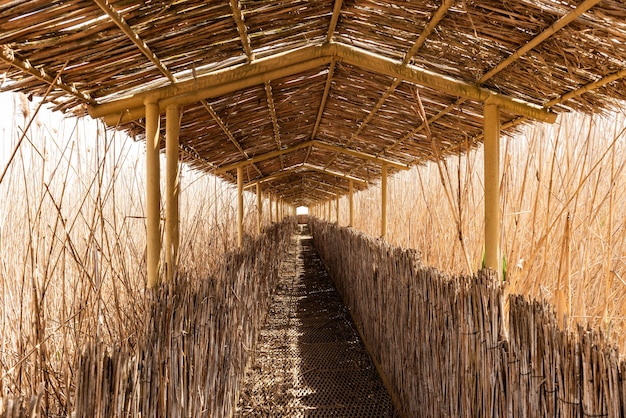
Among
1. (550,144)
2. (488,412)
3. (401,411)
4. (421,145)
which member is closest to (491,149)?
(550,144)

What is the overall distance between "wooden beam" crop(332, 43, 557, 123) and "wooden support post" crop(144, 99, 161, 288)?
1.01 meters

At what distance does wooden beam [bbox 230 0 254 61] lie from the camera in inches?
65.6

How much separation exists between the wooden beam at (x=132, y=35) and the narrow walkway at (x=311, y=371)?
2036 mm

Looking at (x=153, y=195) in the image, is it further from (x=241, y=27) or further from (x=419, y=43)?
(x=419, y=43)

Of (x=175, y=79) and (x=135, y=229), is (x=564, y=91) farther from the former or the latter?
(x=135, y=229)

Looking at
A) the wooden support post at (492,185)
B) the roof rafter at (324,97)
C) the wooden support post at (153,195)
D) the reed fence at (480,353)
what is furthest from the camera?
the roof rafter at (324,97)

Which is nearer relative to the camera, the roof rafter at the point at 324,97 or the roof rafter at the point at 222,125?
the roof rafter at the point at 324,97

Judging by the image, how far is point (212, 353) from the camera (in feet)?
6.43

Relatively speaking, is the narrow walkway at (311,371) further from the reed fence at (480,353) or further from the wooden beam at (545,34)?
the wooden beam at (545,34)

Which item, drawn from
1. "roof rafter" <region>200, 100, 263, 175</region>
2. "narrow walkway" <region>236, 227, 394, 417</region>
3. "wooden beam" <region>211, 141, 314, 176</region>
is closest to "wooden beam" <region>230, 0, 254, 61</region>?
"roof rafter" <region>200, 100, 263, 175</region>

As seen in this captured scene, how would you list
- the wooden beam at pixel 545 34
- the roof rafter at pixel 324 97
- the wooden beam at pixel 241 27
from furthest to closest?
the roof rafter at pixel 324 97, the wooden beam at pixel 241 27, the wooden beam at pixel 545 34

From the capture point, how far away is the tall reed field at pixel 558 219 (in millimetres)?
1994

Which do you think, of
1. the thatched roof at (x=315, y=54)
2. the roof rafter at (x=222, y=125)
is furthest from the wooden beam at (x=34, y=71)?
the roof rafter at (x=222, y=125)

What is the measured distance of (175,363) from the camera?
1.50 m
